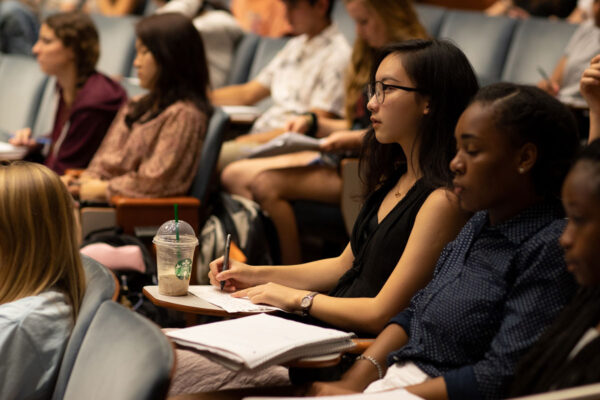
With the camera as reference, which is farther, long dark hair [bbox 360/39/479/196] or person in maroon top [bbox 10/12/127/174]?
person in maroon top [bbox 10/12/127/174]

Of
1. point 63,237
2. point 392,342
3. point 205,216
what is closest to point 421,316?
point 392,342

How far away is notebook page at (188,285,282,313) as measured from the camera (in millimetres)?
1735

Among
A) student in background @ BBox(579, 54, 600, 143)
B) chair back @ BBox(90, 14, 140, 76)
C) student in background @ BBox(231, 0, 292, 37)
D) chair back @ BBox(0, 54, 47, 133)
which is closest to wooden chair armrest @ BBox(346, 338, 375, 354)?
student in background @ BBox(579, 54, 600, 143)

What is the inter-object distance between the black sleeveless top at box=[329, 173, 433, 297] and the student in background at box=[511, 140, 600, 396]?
1.87 feet

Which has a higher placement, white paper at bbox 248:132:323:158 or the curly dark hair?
the curly dark hair

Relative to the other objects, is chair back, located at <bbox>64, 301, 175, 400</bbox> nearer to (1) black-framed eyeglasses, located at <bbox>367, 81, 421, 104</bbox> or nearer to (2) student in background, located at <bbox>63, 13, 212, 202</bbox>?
(1) black-framed eyeglasses, located at <bbox>367, 81, 421, 104</bbox>

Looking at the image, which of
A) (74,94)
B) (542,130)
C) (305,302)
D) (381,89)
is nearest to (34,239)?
(305,302)

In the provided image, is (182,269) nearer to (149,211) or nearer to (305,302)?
(305,302)

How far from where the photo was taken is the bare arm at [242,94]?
165 inches

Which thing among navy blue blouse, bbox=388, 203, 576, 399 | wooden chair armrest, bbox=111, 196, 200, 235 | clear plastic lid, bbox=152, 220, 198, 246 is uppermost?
navy blue blouse, bbox=388, 203, 576, 399

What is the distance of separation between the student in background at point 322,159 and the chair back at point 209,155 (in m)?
0.26

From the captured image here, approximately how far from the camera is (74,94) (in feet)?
12.5

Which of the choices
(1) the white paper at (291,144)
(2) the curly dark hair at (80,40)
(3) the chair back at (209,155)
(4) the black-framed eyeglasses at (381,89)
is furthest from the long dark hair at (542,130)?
(2) the curly dark hair at (80,40)

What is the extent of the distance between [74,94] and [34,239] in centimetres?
235
